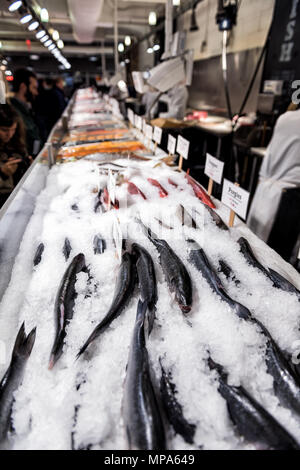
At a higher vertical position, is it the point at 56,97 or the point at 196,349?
the point at 56,97

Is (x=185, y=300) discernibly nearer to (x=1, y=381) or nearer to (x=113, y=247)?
(x=113, y=247)

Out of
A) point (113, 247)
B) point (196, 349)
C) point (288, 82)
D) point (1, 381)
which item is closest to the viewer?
point (1, 381)

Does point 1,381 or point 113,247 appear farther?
point 113,247

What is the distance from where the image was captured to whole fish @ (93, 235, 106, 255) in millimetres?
1783

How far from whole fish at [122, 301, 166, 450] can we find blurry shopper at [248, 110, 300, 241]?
2569mm

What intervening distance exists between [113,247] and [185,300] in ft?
2.16

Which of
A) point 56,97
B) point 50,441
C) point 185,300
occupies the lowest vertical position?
point 50,441

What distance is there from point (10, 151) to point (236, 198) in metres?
2.91

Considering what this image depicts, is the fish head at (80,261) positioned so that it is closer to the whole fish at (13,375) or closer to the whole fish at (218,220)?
the whole fish at (13,375)

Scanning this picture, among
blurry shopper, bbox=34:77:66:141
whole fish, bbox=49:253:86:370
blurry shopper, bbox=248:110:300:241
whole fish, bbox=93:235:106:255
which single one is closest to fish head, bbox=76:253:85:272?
whole fish, bbox=49:253:86:370

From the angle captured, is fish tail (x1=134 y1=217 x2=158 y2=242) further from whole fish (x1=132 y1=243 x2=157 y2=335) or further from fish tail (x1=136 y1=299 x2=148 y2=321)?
fish tail (x1=136 y1=299 x2=148 y2=321)

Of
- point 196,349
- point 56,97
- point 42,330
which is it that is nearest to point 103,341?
point 42,330

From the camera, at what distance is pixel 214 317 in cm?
129
